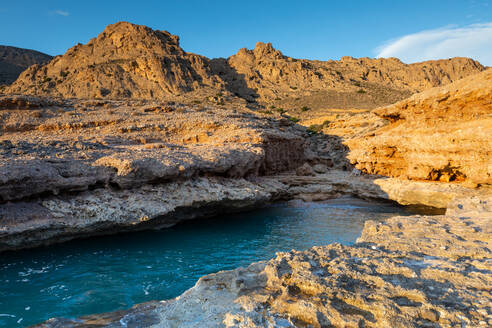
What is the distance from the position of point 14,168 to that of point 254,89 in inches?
1994

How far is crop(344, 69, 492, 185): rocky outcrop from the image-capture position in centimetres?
1248

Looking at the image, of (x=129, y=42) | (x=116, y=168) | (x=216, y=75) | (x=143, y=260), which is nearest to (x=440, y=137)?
(x=143, y=260)

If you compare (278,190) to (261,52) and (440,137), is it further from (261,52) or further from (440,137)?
(261,52)

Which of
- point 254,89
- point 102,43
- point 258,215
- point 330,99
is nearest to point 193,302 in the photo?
point 258,215

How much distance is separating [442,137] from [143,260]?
1307 cm

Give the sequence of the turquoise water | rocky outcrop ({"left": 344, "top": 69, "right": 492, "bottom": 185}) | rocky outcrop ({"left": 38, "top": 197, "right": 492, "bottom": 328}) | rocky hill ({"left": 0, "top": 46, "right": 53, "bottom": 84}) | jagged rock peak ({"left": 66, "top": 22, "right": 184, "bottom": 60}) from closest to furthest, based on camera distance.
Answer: rocky outcrop ({"left": 38, "top": 197, "right": 492, "bottom": 328}), the turquoise water, rocky outcrop ({"left": 344, "top": 69, "right": 492, "bottom": 185}), jagged rock peak ({"left": 66, "top": 22, "right": 184, "bottom": 60}), rocky hill ({"left": 0, "top": 46, "right": 53, "bottom": 84})

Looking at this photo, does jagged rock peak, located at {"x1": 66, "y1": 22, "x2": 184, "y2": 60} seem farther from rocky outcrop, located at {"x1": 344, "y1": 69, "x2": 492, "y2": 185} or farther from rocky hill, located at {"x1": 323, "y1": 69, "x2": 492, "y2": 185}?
rocky outcrop, located at {"x1": 344, "y1": 69, "x2": 492, "y2": 185}

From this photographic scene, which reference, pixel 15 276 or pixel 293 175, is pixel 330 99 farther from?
pixel 15 276

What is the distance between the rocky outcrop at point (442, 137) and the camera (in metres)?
12.5

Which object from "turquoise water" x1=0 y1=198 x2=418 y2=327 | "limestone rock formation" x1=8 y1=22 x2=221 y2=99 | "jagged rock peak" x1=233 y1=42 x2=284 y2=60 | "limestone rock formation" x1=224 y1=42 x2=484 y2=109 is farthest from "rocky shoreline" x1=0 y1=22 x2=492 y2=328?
"jagged rock peak" x1=233 y1=42 x2=284 y2=60

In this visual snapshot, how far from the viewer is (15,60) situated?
232 ft

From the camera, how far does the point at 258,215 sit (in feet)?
47.3

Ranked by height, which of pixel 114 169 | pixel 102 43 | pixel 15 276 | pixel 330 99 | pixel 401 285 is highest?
pixel 102 43

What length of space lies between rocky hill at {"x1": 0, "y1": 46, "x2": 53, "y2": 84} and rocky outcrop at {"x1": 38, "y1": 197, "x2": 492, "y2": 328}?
232ft
